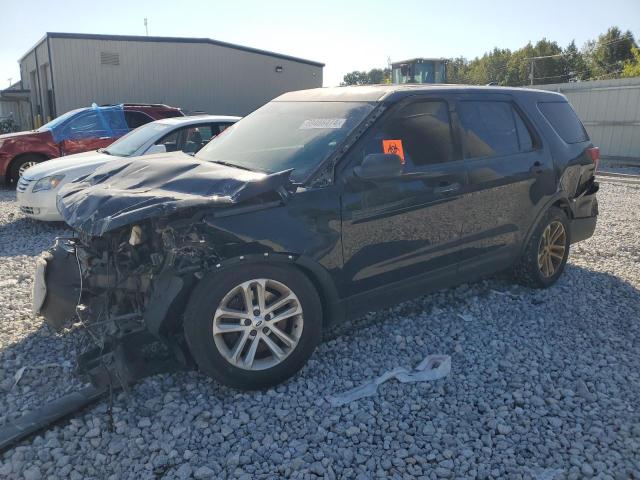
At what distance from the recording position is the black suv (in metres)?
2.99

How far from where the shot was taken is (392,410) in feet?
9.93

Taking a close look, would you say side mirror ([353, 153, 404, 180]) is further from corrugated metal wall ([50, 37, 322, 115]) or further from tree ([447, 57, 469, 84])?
tree ([447, 57, 469, 84])

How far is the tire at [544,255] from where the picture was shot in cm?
472

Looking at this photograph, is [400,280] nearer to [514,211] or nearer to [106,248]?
[514,211]

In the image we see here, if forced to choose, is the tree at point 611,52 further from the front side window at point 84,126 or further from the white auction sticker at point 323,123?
the white auction sticker at point 323,123

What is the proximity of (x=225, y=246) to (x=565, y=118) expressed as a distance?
152 inches

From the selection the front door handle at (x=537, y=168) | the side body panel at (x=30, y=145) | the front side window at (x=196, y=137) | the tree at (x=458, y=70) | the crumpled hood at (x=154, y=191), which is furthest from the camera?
the tree at (x=458, y=70)

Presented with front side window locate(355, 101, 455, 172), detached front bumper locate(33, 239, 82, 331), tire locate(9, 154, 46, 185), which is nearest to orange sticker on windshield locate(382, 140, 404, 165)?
front side window locate(355, 101, 455, 172)

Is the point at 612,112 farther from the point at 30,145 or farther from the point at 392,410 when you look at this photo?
the point at 392,410

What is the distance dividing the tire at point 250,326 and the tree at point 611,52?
65296 millimetres

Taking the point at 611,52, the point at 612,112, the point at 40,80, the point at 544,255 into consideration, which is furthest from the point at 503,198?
the point at 611,52

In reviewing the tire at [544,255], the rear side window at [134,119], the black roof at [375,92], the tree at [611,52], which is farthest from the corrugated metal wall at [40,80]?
the tree at [611,52]

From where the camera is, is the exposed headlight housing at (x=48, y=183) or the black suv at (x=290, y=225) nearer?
the black suv at (x=290, y=225)

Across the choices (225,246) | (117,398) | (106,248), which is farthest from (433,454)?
(106,248)
